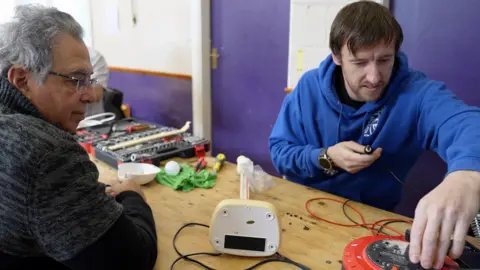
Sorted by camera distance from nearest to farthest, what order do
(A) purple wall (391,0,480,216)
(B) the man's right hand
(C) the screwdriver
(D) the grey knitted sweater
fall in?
(D) the grey knitted sweater
(B) the man's right hand
(C) the screwdriver
(A) purple wall (391,0,480,216)

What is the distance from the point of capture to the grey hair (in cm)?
90

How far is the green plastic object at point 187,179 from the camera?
1.54m

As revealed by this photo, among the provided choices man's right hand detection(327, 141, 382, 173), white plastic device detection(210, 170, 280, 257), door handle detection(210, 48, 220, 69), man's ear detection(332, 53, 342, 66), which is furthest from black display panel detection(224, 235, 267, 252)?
door handle detection(210, 48, 220, 69)

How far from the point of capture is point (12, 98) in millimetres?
903

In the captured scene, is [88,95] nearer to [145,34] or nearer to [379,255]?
[379,255]

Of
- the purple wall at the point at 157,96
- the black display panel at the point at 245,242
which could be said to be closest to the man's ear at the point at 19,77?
the black display panel at the point at 245,242

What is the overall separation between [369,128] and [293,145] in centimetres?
30

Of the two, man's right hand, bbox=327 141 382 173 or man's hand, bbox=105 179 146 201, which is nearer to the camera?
man's hand, bbox=105 179 146 201

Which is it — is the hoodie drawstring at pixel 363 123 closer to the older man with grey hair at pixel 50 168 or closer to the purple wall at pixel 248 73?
the older man with grey hair at pixel 50 168

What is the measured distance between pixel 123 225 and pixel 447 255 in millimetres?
691

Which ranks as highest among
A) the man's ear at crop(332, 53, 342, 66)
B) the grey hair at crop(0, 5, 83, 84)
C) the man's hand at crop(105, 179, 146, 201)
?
the grey hair at crop(0, 5, 83, 84)

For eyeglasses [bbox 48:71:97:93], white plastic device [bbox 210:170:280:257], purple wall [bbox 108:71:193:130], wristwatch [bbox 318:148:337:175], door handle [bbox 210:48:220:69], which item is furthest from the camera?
purple wall [bbox 108:71:193:130]

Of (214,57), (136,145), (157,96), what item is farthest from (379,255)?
(157,96)

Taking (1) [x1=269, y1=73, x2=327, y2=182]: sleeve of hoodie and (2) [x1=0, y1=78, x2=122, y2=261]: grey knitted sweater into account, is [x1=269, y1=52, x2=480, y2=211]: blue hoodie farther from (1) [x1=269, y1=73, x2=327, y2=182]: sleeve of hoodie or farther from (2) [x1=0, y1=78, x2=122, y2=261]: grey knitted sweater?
(2) [x1=0, y1=78, x2=122, y2=261]: grey knitted sweater
